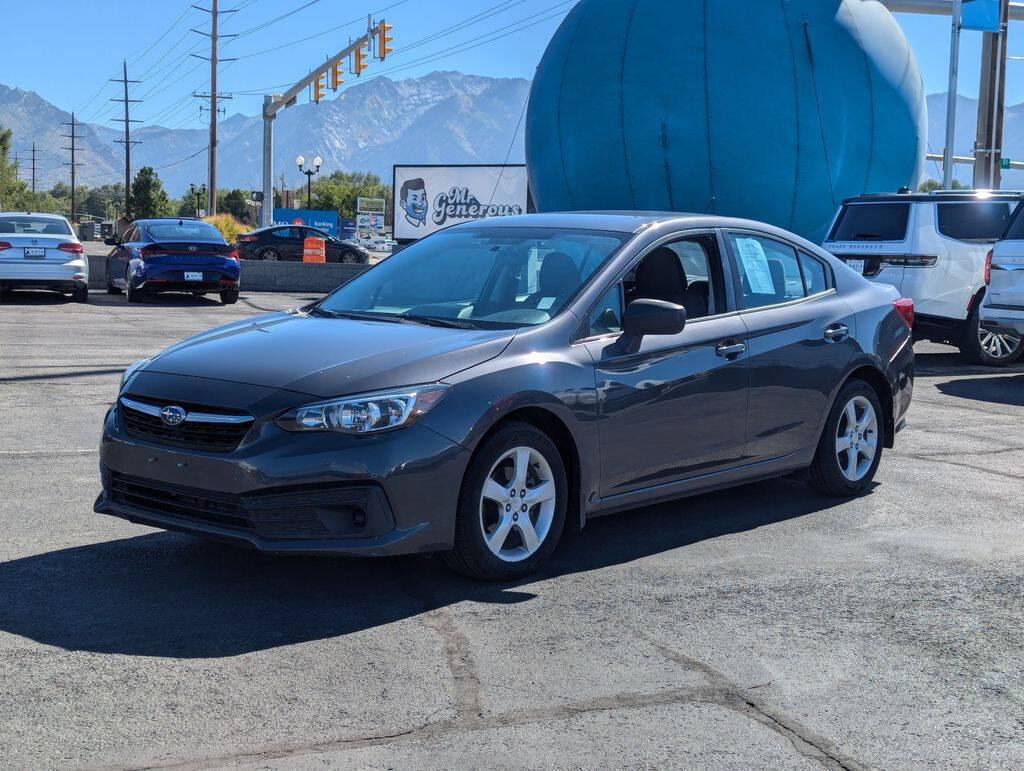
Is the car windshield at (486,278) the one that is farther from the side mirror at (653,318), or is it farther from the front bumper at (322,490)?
the front bumper at (322,490)

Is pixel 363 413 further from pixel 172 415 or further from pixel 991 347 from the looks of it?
pixel 991 347

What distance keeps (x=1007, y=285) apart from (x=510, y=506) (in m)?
9.46

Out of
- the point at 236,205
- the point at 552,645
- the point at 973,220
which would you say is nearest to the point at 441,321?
the point at 552,645

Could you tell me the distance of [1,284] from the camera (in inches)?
814

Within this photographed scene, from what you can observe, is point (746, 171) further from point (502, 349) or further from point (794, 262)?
point (502, 349)

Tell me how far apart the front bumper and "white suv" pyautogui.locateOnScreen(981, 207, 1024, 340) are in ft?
31.8

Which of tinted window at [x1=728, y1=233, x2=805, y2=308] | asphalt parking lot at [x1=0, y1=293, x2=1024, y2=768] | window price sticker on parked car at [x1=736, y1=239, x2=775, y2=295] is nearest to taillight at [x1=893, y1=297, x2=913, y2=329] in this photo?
tinted window at [x1=728, y1=233, x2=805, y2=308]

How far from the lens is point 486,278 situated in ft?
20.1

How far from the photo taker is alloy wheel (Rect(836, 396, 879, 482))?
7230mm

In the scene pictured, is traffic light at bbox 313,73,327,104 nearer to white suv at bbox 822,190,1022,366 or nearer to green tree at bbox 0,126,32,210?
white suv at bbox 822,190,1022,366

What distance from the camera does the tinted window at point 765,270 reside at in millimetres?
6695

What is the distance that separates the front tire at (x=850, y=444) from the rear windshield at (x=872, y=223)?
783 centimetres

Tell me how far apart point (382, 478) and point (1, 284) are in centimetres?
1772

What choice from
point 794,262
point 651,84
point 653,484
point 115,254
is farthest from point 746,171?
point 653,484
